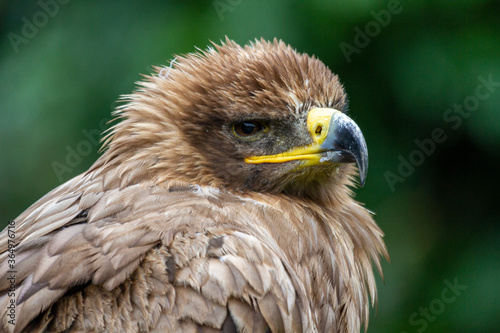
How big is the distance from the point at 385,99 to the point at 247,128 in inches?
75.4

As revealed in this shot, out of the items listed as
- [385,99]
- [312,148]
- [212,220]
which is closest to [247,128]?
[312,148]

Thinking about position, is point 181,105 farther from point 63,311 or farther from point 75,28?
point 75,28

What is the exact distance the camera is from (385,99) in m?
4.87

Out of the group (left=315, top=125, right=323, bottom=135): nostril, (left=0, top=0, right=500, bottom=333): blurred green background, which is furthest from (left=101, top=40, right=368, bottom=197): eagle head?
(left=0, top=0, right=500, bottom=333): blurred green background

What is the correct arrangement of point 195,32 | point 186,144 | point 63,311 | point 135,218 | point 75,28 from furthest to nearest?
point 75,28, point 195,32, point 186,144, point 135,218, point 63,311

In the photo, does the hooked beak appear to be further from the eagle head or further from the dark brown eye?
the dark brown eye

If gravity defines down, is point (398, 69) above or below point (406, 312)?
above

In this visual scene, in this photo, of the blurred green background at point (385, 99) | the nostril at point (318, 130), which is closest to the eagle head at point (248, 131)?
the nostril at point (318, 130)

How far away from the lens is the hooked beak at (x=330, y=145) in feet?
10.2

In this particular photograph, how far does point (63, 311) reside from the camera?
2.62 meters

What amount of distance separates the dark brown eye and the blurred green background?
1.39 metres

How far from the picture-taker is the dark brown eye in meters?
3.23

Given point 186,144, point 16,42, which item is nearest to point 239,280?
point 186,144

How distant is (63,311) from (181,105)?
1138mm
